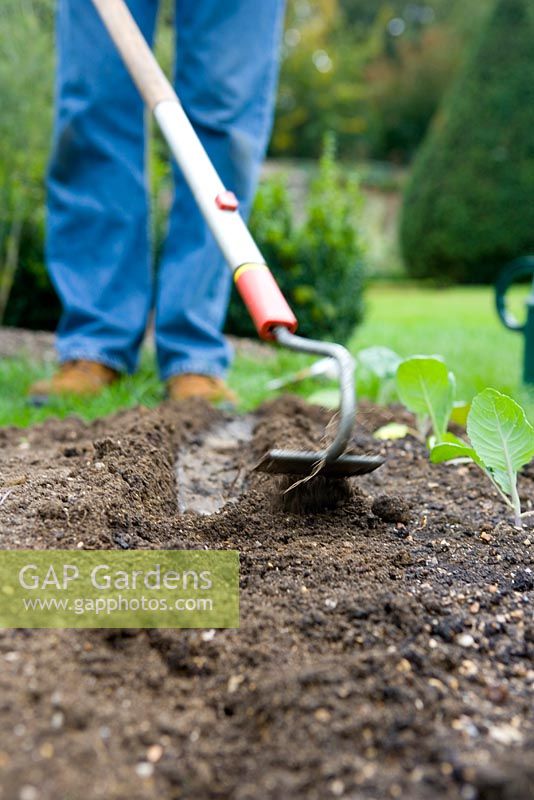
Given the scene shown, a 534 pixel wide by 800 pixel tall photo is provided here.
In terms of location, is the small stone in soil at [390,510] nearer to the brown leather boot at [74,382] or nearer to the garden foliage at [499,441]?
the garden foliage at [499,441]

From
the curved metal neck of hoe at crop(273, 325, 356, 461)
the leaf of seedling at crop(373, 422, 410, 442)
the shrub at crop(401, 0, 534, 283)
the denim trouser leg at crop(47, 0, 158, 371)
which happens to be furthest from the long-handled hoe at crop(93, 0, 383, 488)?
the shrub at crop(401, 0, 534, 283)

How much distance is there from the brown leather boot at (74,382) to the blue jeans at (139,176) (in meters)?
0.04

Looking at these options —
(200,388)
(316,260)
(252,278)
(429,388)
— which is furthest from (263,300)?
(316,260)

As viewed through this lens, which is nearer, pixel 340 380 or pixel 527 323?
pixel 340 380

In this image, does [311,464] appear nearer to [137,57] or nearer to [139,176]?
[137,57]

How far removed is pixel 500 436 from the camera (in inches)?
57.5

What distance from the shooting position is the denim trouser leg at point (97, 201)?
8.43 ft

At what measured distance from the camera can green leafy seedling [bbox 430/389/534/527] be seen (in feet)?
4.72

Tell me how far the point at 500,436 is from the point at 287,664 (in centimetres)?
66

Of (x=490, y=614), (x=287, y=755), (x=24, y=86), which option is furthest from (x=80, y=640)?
(x=24, y=86)

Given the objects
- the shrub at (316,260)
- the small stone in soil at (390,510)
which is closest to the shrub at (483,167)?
the shrub at (316,260)

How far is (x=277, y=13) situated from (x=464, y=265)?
922 cm

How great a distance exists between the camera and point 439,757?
844mm

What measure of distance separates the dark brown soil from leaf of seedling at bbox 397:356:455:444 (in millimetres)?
291
